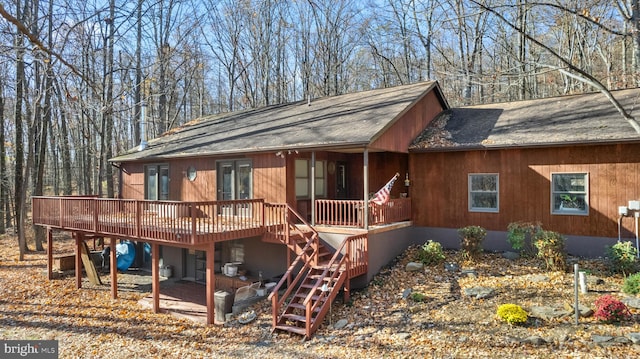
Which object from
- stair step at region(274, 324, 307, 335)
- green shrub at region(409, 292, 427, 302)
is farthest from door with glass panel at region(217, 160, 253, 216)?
green shrub at region(409, 292, 427, 302)

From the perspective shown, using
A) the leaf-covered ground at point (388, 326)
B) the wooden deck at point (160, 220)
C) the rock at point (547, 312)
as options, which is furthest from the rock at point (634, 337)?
the wooden deck at point (160, 220)

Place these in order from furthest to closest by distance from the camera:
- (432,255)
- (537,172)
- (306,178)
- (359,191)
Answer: (359,191) → (306,178) → (537,172) → (432,255)

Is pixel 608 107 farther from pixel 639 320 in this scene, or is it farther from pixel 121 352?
pixel 121 352

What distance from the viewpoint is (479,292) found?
8742 millimetres

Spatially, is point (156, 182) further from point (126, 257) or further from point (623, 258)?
point (623, 258)

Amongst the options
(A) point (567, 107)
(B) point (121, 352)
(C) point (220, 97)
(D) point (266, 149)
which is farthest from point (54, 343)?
(C) point (220, 97)

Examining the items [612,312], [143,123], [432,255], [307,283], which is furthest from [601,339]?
[143,123]

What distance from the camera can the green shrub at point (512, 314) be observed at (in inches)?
283

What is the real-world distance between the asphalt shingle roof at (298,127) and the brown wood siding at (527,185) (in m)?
2.36

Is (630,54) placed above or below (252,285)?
above

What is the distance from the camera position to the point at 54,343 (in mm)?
8898

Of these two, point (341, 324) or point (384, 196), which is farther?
point (384, 196)

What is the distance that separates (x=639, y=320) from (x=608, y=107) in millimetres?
7537

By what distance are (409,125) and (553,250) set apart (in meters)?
5.48
